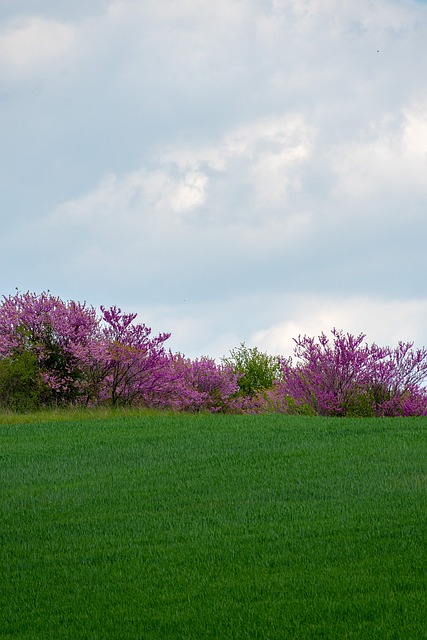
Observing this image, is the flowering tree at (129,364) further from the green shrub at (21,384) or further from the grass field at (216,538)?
the grass field at (216,538)

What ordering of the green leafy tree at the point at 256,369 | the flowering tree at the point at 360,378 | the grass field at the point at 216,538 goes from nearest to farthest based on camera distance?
the grass field at the point at 216,538 < the flowering tree at the point at 360,378 < the green leafy tree at the point at 256,369

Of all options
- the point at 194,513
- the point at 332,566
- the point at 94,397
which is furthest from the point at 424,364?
the point at 332,566

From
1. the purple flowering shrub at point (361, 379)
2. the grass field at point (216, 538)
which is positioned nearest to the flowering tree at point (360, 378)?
the purple flowering shrub at point (361, 379)

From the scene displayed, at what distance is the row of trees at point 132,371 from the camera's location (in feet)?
70.8

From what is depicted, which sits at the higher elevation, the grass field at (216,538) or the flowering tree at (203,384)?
the flowering tree at (203,384)

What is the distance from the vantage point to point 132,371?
24.4m

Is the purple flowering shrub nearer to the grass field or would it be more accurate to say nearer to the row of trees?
the row of trees

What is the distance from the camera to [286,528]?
833cm

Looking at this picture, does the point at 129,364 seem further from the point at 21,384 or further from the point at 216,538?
the point at 216,538

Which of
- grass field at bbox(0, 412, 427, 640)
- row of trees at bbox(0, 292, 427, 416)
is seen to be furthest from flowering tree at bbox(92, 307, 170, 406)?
grass field at bbox(0, 412, 427, 640)

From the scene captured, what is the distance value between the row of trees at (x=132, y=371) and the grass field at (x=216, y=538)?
6.98 m

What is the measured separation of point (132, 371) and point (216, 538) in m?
16.5

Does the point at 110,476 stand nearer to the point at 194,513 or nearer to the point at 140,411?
the point at 194,513

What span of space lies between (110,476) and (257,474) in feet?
7.45
